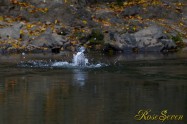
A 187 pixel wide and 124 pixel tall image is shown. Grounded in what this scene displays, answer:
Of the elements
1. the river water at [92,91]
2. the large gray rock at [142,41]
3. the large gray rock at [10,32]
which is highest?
the large gray rock at [10,32]

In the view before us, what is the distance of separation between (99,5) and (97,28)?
5.31 meters

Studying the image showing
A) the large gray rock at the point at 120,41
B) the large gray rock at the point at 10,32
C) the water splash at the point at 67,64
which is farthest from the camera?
the large gray rock at the point at 10,32

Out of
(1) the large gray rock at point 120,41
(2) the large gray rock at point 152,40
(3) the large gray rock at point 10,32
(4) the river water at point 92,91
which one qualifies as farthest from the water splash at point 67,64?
(2) the large gray rock at point 152,40

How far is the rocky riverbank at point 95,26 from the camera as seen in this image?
30297mm

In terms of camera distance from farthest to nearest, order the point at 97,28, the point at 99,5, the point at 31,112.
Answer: the point at 99,5, the point at 97,28, the point at 31,112

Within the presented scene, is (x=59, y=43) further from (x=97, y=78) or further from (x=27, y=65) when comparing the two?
(x=97, y=78)

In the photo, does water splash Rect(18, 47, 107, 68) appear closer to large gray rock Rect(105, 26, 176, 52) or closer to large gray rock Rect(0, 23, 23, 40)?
large gray rock Rect(105, 26, 176, 52)

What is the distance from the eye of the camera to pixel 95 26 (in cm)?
3334

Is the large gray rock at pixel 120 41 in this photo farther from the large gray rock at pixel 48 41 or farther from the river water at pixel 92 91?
the river water at pixel 92 91

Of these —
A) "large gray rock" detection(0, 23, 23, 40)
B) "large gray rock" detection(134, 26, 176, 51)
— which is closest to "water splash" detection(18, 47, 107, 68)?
"large gray rock" detection(0, 23, 23, 40)

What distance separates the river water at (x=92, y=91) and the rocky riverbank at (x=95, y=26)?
5.54 metres

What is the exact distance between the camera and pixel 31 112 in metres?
12.8

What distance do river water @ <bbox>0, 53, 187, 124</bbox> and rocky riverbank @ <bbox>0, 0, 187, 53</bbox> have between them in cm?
554

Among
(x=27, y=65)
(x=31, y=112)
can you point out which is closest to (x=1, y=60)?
(x=27, y=65)
